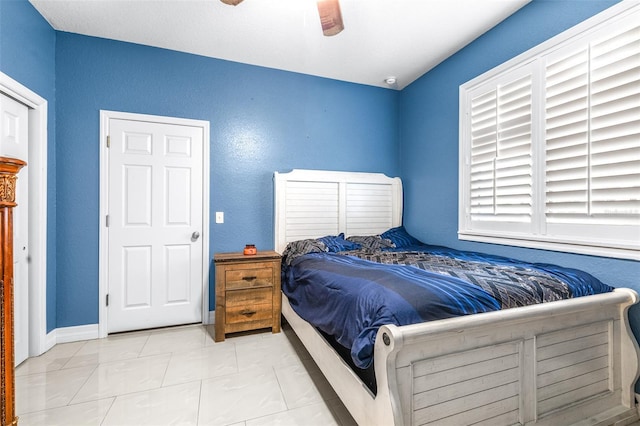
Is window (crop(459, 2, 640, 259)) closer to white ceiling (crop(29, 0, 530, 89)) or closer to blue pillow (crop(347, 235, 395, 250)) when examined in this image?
white ceiling (crop(29, 0, 530, 89))

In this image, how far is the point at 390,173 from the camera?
12.0 feet

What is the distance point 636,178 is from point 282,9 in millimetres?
2591

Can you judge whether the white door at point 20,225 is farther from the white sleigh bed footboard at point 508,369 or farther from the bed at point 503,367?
the white sleigh bed footboard at point 508,369

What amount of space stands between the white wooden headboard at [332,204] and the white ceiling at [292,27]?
4.04 ft

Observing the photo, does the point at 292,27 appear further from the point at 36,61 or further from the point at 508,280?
the point at 508,280

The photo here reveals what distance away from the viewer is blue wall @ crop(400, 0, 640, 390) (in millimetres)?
1846

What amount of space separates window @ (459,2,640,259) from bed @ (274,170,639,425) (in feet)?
1.65

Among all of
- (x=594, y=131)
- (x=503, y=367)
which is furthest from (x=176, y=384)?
(x=594, y=131)

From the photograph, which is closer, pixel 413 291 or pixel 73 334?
pixel 413 291

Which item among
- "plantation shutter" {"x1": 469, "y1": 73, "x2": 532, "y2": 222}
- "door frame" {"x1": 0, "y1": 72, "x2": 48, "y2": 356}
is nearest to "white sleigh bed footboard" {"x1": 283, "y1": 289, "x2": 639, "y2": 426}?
"plantation shutter" {"x1": 469, "y1": 73, "x2": 532, "y2": 222}

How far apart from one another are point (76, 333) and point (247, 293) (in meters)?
1.55

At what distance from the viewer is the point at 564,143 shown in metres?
1.95

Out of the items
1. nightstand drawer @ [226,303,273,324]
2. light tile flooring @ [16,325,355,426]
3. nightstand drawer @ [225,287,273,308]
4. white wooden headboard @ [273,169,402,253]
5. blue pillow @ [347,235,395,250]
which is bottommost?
light tile flooring @ [16,325,355,426]

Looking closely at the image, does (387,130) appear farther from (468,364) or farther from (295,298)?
(468,364)
